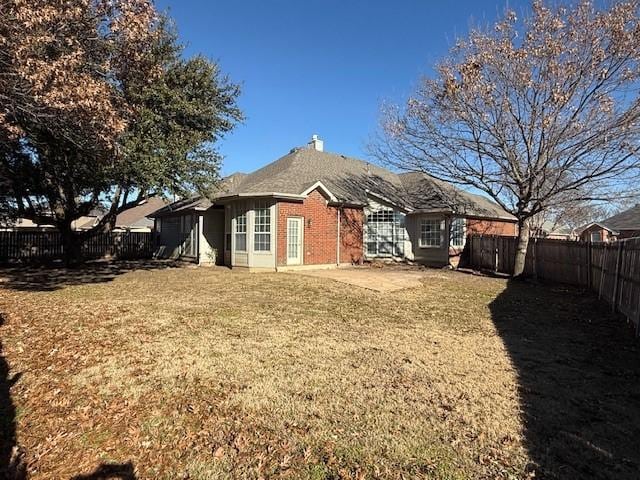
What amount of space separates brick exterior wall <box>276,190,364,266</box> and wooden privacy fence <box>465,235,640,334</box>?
19.7 feet

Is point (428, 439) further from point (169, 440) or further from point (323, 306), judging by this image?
point (323, 306)

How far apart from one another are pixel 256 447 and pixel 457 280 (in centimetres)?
1206

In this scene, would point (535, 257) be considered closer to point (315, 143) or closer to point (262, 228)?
point (262, 228)

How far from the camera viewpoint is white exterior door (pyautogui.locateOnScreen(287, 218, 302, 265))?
16078 mm

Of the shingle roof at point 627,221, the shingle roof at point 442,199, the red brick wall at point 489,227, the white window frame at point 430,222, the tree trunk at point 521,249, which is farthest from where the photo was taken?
the shingle roof at point 627,221

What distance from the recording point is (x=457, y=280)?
46.1 ft

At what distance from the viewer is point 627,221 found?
33812 mm

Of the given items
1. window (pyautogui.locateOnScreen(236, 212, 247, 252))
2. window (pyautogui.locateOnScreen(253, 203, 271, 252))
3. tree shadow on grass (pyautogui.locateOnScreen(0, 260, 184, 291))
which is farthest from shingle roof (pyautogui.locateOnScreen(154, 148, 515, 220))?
tree shadow on grass (pyautogui.locateOnScreen(0, 260, 184, 291))

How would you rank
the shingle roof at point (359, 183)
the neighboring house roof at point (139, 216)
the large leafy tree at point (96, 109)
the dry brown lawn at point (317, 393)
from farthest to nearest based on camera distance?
the neighboring house roof at point (139, 216) → the shingle roof at point (359, 183) → the large leafy tree at point (96, 109) → the dry brown lawn at point (317, 393)

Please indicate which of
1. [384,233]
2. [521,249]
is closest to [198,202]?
[384,233]

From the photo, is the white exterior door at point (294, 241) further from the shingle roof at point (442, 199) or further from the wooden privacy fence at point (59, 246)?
the wooden privacy fence at point (59, 246)

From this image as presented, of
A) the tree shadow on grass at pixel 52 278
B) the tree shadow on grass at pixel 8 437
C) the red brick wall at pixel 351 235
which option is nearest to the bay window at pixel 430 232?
the red brick wall at pixel 351 235

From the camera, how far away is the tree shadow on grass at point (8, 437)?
9.73ft

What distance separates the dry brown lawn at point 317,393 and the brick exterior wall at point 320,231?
296 inches
